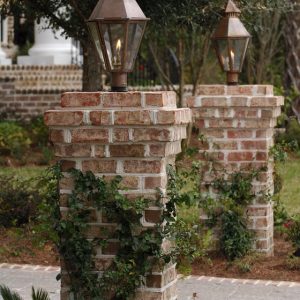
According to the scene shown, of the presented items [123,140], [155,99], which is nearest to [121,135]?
[123,140]

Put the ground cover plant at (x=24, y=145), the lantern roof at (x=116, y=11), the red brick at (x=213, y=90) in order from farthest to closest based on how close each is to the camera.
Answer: the ground cover plant at (x=24, y=145), the red brick at (x=213, y=90), the lantern roof at (x=116, y=11)

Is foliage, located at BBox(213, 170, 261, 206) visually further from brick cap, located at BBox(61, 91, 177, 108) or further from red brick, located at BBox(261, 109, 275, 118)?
brick cap, located at BBox(61, 91, 177, 108)

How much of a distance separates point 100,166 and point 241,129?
11.2ft

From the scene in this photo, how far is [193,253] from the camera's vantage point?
6160mm

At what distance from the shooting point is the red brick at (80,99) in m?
5.82

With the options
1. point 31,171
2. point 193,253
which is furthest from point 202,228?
point 31,171

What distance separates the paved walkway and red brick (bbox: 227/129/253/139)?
131 cm

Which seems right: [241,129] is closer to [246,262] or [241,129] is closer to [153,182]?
[246,262]

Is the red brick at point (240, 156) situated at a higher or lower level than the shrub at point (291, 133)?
higher

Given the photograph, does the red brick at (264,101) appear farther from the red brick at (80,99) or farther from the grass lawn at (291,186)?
the red brick at (80,99)

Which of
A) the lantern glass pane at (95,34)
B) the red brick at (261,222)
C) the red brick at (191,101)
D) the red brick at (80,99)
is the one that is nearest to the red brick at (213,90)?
the red brick at (191,101)

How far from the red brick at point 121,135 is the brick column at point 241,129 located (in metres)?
3.31

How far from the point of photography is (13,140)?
689 inches

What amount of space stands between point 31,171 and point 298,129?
540 cm
